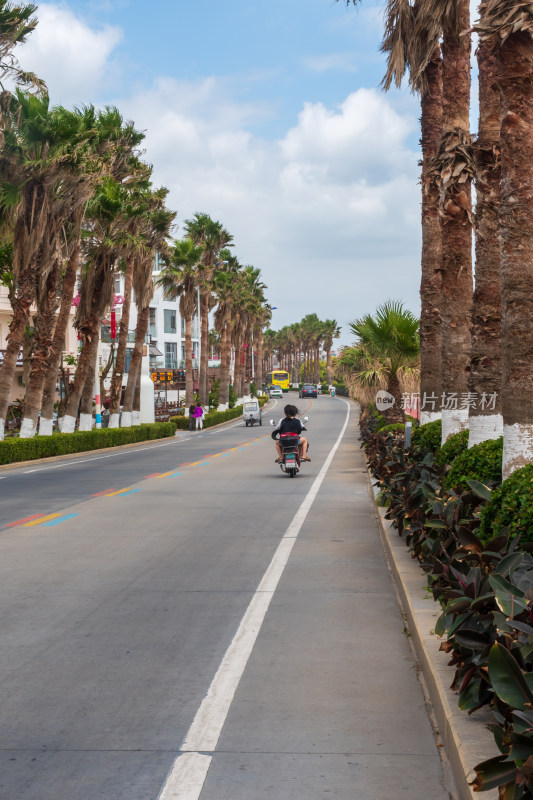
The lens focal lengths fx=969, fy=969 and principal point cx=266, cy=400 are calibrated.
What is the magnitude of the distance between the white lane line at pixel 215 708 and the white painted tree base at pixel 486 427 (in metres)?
2.94

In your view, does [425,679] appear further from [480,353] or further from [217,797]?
[480,353]

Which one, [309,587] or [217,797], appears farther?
[309,587]

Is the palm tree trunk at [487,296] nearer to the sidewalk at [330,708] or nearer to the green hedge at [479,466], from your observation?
the green hedge at [479,466]

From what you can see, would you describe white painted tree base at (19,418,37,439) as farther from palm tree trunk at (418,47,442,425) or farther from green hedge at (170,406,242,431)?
green hedge at (170,406,242,431)

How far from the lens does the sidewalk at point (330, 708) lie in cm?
466

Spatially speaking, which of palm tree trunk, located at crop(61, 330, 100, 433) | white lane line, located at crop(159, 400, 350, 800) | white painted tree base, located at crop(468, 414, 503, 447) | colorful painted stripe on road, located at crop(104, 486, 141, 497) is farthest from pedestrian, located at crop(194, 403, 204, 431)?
white lane line, located at crop(159, 400, 350, 800)

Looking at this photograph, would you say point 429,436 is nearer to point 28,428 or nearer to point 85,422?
point 28,428

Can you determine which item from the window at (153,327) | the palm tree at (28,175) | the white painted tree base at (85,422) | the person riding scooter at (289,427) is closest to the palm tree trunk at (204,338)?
the white painted tree base at (85,422)

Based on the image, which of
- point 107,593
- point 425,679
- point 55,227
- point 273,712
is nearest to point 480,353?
point 107,593

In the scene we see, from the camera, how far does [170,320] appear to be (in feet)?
386

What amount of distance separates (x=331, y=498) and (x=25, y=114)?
70.3 ft

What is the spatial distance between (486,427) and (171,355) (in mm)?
107273

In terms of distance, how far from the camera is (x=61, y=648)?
730 centimetres

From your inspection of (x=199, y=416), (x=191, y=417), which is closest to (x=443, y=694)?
(x=199, y=416)
